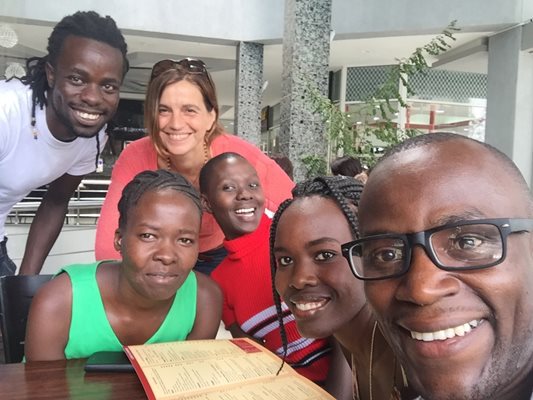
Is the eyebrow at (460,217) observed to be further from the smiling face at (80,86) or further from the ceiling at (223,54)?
the smiling face at (80,86)

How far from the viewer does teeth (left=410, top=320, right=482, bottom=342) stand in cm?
71

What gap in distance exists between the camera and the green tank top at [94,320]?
1457 millimetres

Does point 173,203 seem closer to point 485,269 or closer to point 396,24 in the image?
point 485,269

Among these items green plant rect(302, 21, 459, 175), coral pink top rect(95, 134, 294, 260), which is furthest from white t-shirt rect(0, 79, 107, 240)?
green plant rect(302, 21, 459, 175)

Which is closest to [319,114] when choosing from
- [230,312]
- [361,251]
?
[230,312]

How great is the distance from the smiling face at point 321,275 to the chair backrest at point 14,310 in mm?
1080

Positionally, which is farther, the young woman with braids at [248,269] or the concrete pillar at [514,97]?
the concrete pillar at [514,97]

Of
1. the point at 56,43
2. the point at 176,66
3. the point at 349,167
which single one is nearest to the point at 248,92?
the point at 349,167

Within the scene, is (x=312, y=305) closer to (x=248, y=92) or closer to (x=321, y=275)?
(x=321, y=275)

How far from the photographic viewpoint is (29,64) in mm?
2449

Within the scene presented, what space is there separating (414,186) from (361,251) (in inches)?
5.9

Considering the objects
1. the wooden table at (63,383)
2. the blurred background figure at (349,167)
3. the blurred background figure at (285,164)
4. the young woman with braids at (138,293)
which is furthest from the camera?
the blurred background figure at (349,167)

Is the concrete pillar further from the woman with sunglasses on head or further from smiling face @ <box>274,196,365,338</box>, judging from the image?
smiling face @ <box>274,196,365,338</box>

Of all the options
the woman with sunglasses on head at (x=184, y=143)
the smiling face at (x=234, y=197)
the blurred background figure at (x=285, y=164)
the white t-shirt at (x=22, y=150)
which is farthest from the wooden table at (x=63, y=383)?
the blurred background figure at (x=285, y=164)
